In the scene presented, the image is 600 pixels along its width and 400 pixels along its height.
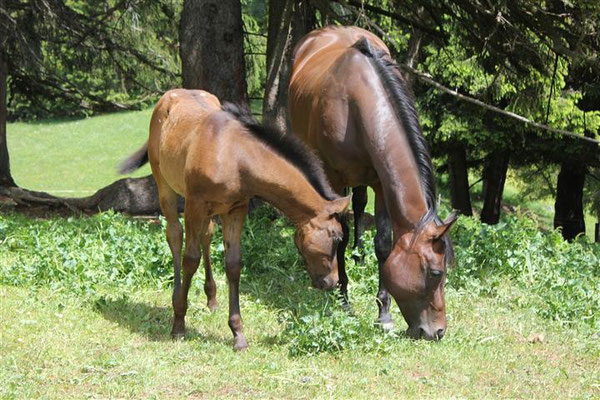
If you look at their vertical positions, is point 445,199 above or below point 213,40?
below

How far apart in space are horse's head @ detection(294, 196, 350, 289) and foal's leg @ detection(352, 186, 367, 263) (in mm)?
2426

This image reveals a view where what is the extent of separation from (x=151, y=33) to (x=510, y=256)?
30.7ft

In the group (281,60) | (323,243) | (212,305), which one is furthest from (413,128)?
(281,60)

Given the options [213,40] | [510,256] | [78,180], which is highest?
[213,40]

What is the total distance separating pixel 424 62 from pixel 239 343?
31.9 feet

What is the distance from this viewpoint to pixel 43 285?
7.10 metres

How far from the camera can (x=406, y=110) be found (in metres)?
5.95

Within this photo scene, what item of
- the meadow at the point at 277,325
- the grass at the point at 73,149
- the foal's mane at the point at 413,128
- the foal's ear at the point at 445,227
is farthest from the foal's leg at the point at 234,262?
the grass at the point at 73,149

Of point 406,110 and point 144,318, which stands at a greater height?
point 406,110

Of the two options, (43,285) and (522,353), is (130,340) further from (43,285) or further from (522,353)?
(522,353)

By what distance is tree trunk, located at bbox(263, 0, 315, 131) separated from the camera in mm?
10508

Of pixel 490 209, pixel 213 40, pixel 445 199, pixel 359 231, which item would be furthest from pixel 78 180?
pixel 359 231

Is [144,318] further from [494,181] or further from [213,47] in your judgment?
[494,181]

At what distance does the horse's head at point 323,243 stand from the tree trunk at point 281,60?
17.5ft
